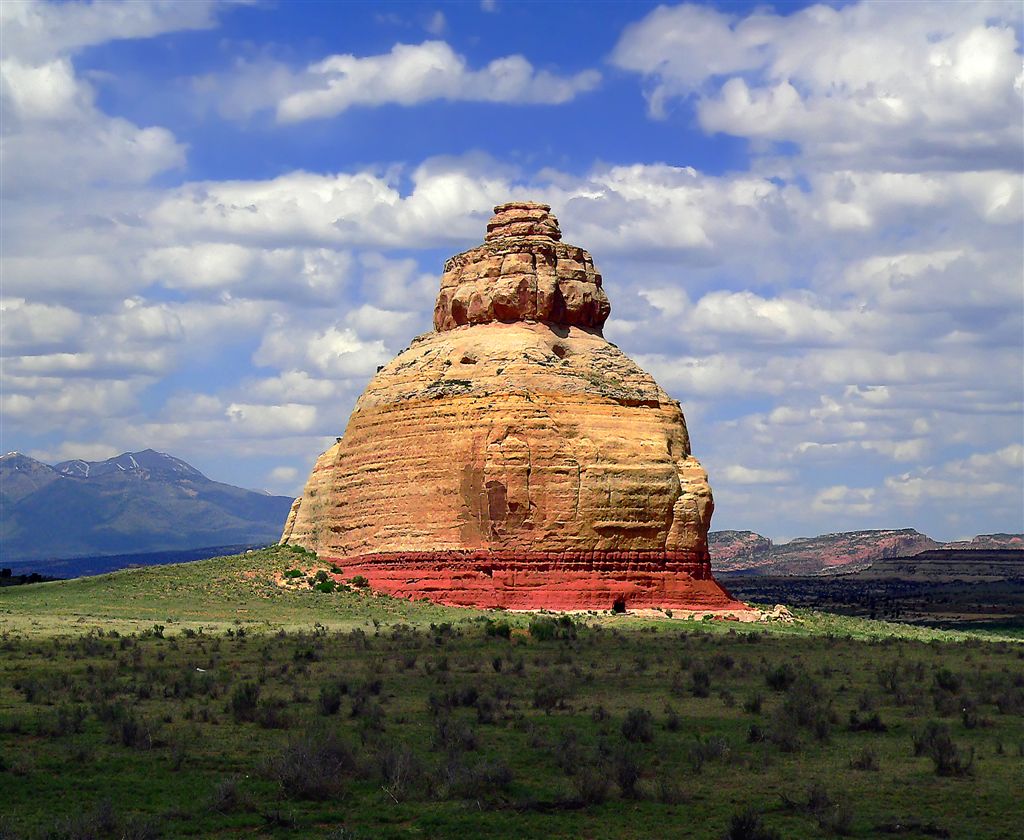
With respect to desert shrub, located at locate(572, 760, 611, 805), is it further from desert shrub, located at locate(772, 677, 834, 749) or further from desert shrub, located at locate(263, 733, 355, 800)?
desert shrub, located at locate(772, 677, 834, 749)

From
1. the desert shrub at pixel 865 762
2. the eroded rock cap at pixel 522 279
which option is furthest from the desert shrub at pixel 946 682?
the eroded rock cap at pixel 522 279

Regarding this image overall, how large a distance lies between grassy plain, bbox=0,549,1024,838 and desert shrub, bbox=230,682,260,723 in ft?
0.23

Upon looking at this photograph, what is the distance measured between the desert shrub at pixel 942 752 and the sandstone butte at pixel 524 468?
2955 cm

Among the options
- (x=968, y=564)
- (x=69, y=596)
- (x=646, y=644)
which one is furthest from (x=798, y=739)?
(x=968, y=564)

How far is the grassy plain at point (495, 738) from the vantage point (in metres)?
15.9

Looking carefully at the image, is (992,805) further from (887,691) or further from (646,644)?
(646,644)

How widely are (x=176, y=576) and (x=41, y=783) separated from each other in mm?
40536

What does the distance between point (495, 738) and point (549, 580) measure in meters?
29.5

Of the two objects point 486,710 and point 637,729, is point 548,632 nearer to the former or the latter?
point 486,710

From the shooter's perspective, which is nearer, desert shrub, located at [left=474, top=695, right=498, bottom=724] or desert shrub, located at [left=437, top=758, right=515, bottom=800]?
desert shrub, located at [left=437, top=758, right=515, bottom=800]

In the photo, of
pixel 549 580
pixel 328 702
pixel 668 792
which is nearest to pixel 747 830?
pixel 668 792

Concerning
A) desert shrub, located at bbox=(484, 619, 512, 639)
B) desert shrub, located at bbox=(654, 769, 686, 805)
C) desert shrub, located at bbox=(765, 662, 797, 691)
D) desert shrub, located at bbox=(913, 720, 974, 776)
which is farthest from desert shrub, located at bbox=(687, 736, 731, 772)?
desert shrub, located at bbox=(484, 619, 512, 639)

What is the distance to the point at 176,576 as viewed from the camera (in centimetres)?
5691

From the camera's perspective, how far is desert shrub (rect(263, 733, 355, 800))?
1655 centimetres
